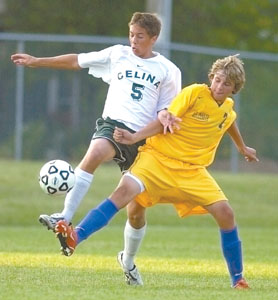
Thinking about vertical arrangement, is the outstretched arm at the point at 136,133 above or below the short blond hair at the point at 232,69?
below

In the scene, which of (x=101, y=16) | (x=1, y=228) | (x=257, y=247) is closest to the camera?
(x=257, y=247)

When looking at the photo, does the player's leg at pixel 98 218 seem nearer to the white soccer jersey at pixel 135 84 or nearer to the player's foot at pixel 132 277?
the player's foot at pixel 132 277

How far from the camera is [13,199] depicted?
20.9 meters

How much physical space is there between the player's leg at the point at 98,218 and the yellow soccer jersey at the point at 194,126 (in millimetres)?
452

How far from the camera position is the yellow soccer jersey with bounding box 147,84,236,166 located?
32.9 ft

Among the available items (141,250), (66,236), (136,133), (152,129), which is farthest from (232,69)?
(141,250)

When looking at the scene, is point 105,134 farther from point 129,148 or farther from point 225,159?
point 225,159

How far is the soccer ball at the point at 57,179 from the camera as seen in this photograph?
33.1ft

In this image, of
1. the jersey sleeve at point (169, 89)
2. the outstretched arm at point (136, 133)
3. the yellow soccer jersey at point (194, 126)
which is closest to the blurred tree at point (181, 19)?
the jersey sleeve at point (169, 89)

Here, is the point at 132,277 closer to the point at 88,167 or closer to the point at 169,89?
the point at 88,167

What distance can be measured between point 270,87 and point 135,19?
584 inches

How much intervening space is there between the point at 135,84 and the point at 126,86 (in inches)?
3.0


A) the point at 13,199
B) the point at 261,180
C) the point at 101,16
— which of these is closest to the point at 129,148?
the point at 13,199

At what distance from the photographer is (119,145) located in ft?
34.3
